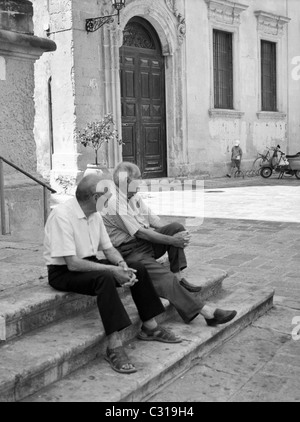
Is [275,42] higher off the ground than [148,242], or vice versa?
[275,42]

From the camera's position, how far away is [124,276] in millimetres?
4066

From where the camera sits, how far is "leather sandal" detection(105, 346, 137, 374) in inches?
148

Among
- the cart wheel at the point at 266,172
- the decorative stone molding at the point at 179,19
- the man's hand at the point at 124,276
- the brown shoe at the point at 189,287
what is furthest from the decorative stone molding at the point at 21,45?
the cart wheel at the point at 266,172

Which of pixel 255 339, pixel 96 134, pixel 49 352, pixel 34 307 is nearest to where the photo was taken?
pixel 49 352

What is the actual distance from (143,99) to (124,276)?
13.1m

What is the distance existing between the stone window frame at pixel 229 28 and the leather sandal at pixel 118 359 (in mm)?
15129

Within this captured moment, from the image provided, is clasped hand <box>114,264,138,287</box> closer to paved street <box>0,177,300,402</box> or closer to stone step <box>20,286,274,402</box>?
stone step <box>20,286,274,402</box>

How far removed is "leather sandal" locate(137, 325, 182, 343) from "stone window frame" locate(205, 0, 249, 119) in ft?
48.1

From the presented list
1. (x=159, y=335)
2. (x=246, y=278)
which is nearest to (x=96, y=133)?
(x=246, y=278)

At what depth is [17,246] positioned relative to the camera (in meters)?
6.02

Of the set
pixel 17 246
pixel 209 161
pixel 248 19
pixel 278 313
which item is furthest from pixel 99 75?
pixel 278 313

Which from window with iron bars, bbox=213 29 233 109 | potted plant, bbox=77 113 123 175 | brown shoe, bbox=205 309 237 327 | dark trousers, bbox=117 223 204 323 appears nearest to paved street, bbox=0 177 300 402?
brown shoe, bbox=205 309 237 327

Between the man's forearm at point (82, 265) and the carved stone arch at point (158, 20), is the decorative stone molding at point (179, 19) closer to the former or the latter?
the carved stone arch at point (158, 20)

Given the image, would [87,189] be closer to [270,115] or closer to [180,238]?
[180,238]
